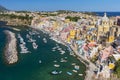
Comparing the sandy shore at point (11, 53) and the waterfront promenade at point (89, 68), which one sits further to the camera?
the sandy shore at point (11, 53)

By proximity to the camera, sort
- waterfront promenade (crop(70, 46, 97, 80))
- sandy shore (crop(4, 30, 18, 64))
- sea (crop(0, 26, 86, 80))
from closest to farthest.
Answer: sea (crop(0, 26, 86, 80))
waterfront promenade (crop(70, 46, 97, 80))
sandy shore (crop(4, 30, 18, 64))

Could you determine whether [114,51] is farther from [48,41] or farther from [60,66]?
[48,41]

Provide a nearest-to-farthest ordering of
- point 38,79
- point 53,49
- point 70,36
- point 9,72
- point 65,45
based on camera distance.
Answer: point 38,79, point 9,72, point 53,49, point 65,45, point 70,36

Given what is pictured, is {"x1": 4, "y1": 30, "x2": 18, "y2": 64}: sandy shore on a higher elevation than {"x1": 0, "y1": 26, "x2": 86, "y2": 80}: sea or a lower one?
higher

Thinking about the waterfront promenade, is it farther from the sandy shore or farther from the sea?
the sandy shore

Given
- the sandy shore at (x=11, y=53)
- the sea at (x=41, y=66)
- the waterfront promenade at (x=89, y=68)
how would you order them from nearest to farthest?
the sea at (x=41, y=66) → the waterfront promenade at (x=89, y=68) → the sandy shore at (x=11, y=53)

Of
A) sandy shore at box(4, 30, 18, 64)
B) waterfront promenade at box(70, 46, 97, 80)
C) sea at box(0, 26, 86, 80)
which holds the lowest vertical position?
waterfront promenade at box(70, 46, 97, 80)

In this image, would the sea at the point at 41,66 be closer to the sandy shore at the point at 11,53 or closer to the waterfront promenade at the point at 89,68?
the waterfront promenade at the point at 89,68

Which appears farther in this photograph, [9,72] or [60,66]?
[60,66]

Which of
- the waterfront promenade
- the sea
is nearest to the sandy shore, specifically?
the sea

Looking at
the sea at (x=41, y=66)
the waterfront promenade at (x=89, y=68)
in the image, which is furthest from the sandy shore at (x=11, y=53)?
the waterfront promenade at (x=89, y=68)

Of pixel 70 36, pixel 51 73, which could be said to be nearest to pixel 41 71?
pixel 51 73
